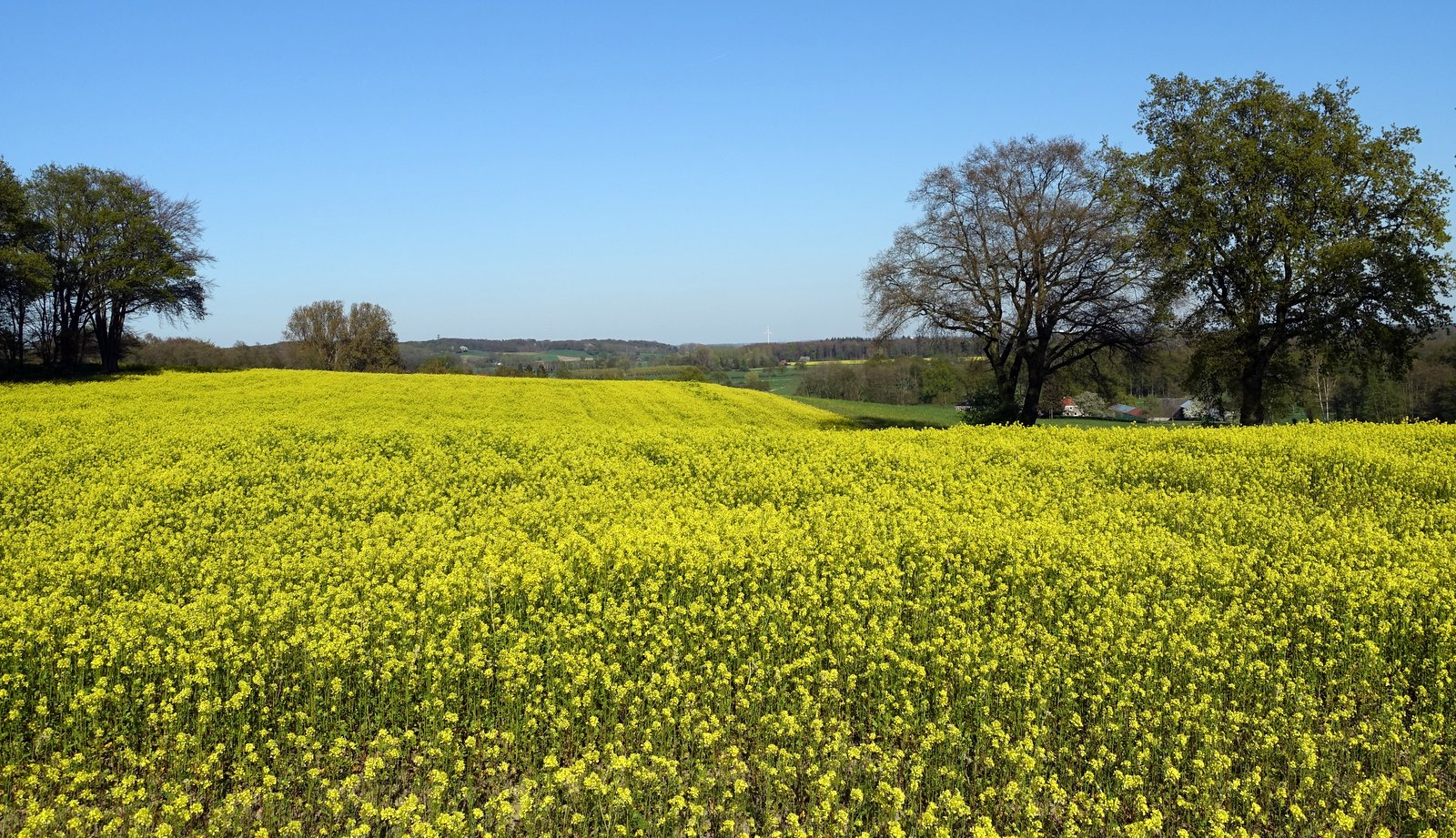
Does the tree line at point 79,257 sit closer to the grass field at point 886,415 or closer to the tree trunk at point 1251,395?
the grass field at point 886,415

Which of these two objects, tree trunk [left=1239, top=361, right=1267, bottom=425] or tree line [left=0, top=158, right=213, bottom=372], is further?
tree line [left=0, top=158, right=213, bottom=372]

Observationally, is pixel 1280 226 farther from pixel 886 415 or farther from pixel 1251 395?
pixel 886 415

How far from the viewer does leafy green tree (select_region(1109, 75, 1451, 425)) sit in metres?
24.9

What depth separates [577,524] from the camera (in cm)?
1141

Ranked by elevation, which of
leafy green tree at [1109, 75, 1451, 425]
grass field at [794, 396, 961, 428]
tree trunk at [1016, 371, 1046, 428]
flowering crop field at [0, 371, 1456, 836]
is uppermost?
leafy green tree at [1109, 75, 1451, 425]

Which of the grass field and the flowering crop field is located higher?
the grass field

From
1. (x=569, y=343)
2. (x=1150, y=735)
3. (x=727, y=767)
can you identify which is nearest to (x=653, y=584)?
(x=727, y=767)

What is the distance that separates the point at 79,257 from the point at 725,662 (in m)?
46.3

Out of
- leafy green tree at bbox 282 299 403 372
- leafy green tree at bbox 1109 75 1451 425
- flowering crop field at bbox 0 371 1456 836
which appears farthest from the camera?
leafy green tree at bbox 282 299 403 372

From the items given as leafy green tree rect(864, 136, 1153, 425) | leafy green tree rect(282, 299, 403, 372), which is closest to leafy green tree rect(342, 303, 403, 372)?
leafy green tree rect(282, 299, 403, 372)

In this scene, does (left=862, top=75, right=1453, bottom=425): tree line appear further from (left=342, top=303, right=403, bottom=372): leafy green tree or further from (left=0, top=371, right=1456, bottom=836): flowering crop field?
(left=342, top=303, right=403, bottom=372): leafy green tree

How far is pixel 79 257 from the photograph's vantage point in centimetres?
3969

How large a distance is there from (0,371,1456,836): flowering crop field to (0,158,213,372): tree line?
3257 cm

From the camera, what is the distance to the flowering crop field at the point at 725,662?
17.4ft
